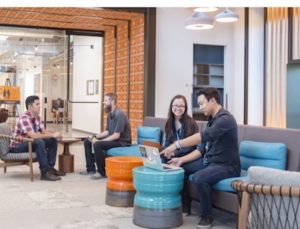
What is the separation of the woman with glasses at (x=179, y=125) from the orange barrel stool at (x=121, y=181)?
438mm

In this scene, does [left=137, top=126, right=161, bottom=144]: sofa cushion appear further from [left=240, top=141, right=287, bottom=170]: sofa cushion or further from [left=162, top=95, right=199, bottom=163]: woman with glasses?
[left=240, top=141, right=287, bottom=170]: sofa cushion

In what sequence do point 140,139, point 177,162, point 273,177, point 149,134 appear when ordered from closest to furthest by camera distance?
point 273,177
point 177,162
point 149,134
point 140,139

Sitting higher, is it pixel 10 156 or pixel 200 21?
pixel 200 21

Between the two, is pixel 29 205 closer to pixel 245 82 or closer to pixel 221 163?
pixel 221 163

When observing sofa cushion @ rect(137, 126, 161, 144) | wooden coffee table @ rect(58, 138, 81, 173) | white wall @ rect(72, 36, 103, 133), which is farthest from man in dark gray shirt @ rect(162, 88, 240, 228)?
white wall @ rect(72, 36, 103, 133)

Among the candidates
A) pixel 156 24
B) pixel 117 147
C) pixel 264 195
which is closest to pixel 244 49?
pixel 156 24

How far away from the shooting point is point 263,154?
13.3 feet

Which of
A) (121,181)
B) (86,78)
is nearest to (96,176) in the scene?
(121,181)

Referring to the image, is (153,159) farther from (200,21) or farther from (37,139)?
(200,21)

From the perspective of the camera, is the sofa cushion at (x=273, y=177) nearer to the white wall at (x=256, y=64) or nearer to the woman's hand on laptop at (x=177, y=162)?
→ the woman's hand on laptop at (x=177, y=162)

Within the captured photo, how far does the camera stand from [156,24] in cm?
913

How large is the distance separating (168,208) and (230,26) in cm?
685

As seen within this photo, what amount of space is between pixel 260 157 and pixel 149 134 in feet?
8.46

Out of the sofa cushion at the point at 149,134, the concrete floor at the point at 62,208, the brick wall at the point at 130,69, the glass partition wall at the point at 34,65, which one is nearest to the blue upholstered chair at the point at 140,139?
the sofa cushion at the point at 149,134
